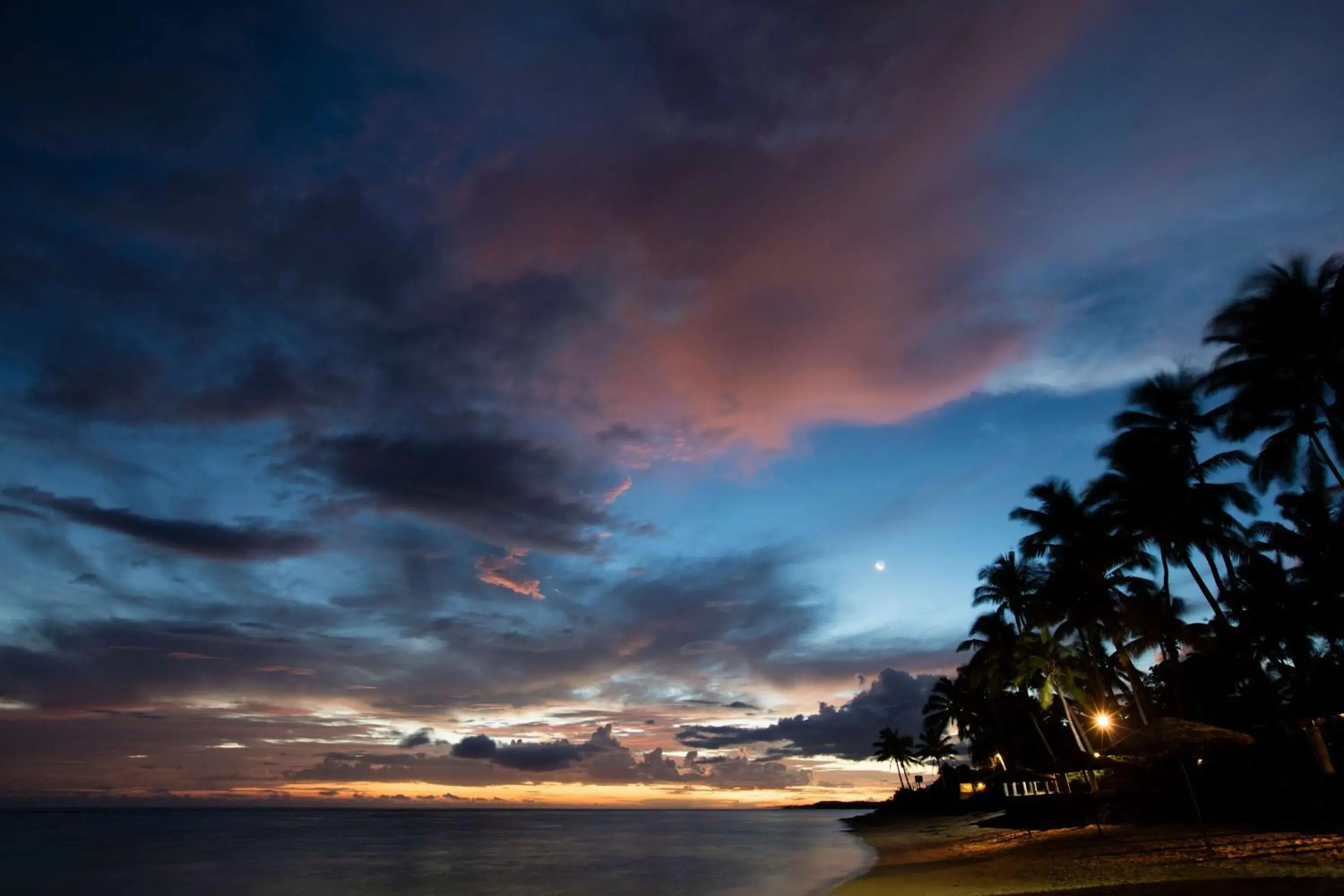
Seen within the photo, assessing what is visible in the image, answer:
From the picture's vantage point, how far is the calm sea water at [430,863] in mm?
34156

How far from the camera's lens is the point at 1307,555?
28516 millimetres

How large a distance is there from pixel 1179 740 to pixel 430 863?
48.6m

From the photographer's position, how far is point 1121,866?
1833 cm

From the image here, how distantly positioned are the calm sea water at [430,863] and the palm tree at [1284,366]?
77.6 ft

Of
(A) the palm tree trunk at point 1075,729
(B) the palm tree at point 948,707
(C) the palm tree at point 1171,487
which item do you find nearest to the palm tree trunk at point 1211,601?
(C) the palm tree at point 1171,487

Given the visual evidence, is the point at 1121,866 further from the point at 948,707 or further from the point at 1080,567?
the point at 948,707

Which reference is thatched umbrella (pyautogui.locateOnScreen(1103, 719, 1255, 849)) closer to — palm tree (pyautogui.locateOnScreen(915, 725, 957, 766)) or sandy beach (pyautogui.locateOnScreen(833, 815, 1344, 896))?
sandy beach (pyautogui.locateOnScreen(833, 815, 1344, 896))

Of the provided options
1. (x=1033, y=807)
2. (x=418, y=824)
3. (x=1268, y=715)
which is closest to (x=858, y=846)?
(x=1033, y=807)

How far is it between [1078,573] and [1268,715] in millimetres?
10571

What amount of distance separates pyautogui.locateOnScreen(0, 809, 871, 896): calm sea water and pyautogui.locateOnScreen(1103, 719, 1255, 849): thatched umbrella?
15.0 m

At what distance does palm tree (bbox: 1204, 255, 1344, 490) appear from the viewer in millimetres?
21281

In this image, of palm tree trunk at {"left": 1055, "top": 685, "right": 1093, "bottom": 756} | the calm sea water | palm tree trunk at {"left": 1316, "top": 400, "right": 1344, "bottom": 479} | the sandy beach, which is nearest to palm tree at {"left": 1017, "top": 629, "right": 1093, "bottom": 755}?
palm tree trunk at {"left": 1055, "top": 685, "right": 1093, "bottom": 756}

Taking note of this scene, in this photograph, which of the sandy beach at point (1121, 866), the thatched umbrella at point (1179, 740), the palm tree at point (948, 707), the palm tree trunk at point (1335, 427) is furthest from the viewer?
the palm tree at point (948, 707)

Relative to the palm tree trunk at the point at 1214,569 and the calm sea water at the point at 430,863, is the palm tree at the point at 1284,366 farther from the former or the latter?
the calm sea water at the point at 430,863
